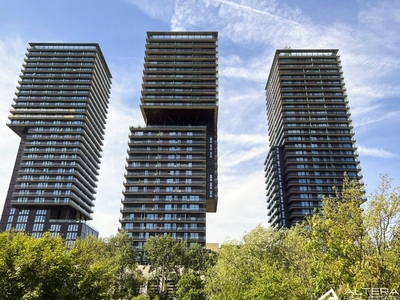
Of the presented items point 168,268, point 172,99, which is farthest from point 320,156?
point 168,268

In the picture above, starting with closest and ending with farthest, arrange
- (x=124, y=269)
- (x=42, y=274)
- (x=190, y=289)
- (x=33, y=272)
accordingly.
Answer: (x=33, y=272)
(x=42, y=274)
(x=190, y=289)
(x=124, y=269)

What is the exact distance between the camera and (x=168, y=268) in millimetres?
71875

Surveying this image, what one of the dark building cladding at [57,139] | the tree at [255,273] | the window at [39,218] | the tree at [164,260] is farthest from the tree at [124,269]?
the window at [39,218]

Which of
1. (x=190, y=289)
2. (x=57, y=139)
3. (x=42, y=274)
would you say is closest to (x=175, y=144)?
(x=57, y=139)

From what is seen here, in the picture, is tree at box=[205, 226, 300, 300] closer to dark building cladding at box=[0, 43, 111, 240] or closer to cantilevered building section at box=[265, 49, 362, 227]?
cantilevered building section at box=[265, 49, 362, 227]

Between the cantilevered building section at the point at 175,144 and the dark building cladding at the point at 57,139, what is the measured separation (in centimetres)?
2895

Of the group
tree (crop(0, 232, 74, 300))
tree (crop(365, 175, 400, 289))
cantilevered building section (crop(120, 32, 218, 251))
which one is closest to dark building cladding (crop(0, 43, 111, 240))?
cantilevered building section (crop(120, 32, 218, 251))

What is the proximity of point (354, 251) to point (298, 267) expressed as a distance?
57.8ft

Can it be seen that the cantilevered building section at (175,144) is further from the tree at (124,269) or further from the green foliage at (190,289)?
the green foliage at (190,289)

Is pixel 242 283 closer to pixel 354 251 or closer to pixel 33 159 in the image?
pixel 354 251

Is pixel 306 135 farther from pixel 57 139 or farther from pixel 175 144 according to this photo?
pixel 57 139

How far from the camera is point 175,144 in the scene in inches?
4596

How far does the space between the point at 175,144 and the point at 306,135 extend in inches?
2079

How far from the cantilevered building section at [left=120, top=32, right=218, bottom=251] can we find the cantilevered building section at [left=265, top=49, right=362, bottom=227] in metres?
29.7
